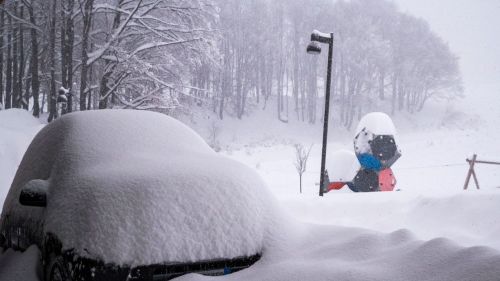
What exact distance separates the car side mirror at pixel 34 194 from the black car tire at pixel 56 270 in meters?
0.45

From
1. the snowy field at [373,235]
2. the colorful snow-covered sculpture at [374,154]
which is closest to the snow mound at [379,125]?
the colorful snow-covered sculpture at [374,154]

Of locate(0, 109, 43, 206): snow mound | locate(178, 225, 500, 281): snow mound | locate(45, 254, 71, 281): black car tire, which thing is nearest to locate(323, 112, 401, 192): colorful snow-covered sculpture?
locate(178, 225, 500, 281): snow mound

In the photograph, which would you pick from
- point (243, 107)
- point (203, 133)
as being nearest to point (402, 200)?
point (203, 133)

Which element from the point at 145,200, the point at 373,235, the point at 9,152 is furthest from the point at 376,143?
the point at 9,152

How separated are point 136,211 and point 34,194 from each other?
90cm

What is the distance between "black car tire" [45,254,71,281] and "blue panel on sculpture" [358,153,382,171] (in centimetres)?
878

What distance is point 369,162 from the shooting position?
10055 mm

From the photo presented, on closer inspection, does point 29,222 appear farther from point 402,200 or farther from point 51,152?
point 402,200

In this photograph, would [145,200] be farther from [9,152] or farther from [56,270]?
[9,152]

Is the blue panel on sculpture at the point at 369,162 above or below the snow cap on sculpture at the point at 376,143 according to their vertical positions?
below

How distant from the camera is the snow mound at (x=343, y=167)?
423 inches

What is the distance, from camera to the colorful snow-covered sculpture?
984 centimetres

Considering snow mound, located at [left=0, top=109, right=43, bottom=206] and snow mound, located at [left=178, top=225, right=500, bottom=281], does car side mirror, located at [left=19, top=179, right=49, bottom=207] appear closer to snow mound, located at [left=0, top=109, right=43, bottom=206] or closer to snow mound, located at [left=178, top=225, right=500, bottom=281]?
snow mound, located at [left=178, top=225, right=500, bottom=281]

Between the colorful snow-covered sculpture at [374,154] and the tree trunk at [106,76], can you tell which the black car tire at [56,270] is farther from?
the tree trunk at [106,76]
